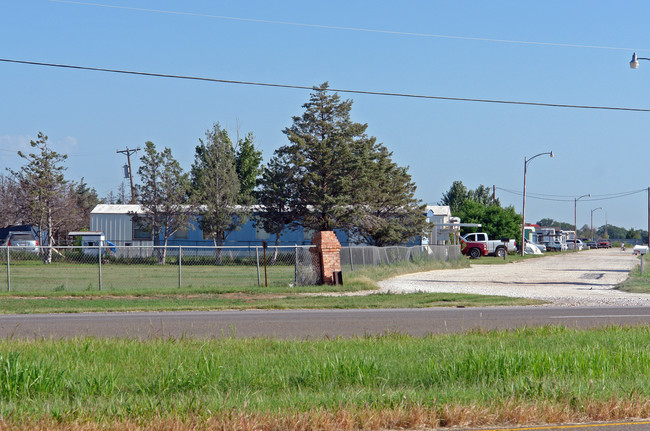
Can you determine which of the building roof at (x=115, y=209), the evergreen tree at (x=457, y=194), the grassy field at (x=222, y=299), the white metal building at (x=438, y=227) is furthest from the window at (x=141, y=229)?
the evergreen tree at (x=457, y=194)

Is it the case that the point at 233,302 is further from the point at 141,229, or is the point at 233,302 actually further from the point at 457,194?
the point at 457,194

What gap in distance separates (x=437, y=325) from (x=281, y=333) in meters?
3.22

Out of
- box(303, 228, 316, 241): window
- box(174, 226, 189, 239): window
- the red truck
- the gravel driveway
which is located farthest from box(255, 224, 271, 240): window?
the gravel driveway

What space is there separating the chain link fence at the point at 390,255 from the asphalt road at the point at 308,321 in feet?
41.7

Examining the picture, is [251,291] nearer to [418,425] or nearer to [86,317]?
[86,317]

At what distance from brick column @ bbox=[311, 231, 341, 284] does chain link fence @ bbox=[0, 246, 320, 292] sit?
0.30 meters

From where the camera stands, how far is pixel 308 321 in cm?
1531

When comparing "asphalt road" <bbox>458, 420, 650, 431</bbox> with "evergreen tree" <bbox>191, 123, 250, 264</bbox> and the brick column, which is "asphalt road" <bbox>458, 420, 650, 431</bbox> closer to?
the brick column

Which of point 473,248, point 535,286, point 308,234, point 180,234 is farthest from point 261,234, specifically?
point 535,286

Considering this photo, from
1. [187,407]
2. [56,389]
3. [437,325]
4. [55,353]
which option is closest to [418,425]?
[187,407]

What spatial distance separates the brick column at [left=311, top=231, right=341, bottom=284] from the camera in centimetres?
2541

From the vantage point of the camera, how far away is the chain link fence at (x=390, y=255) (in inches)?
1259

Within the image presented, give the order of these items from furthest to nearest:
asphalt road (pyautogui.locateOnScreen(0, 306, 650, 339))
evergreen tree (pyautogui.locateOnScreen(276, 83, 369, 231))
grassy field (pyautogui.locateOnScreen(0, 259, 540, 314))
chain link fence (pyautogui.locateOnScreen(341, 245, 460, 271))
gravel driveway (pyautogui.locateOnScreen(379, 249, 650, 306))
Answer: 1. evergreen tree (pyautogui.locateOnScreen(276, 83, 369, 231))
2. chain link fence (pyautogui.locateOnScreen(341, 245, 460, 271))
3. gravel driveway (pyautogui.locateOnScreen(379, 249, 650, 306))
4. grassy field (pyautogui.locateOnScreen(0, 259, 540, 314))
5. asphalt road (pyautogui.locateOnScreen(0, 306, 650, 339))

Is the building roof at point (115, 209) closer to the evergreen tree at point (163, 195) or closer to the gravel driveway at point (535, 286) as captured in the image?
the evergreen tree at point (163, 195)
